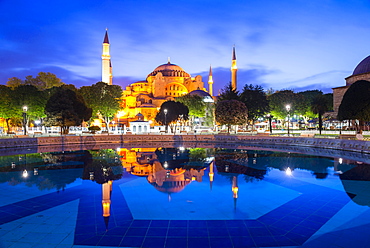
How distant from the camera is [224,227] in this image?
229 inches

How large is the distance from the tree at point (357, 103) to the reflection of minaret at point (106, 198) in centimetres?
2190

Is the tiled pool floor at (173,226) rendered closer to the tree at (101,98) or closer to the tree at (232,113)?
the tree at (232,113)

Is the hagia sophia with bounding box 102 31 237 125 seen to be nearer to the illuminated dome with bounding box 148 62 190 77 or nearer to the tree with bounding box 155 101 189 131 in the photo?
the illuminated dome with bounding box 148 62 190 77

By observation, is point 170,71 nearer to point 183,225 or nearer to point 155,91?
point 155,91

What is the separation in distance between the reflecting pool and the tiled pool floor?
0.02m

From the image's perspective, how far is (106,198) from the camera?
311 inches

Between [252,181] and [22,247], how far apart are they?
754cm

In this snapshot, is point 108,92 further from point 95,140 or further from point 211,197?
point 211,197

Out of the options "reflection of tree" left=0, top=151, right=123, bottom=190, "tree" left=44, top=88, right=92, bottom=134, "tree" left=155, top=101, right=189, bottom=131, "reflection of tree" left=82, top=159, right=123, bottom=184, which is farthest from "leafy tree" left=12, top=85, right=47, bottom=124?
"reflection of tree" left=82, top=159, right=123, bottom=184

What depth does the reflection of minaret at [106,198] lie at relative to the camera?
6.48 meters

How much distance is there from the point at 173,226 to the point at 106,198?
283 cm

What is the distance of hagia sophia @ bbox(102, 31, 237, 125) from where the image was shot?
224 feet

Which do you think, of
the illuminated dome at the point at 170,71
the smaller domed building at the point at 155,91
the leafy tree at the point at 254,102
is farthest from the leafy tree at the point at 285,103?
the illuminated dome at the point at 170,71

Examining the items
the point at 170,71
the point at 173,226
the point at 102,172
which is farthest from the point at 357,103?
the point at 170,71
